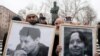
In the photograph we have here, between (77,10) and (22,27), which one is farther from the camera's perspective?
(77,10)

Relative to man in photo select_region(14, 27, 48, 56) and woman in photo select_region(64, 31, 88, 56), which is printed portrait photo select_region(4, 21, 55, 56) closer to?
man in photo select_region(14, 27, 48, 56)

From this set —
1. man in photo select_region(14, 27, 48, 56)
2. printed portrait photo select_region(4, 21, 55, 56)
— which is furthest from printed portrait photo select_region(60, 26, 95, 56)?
man in photo select_region(14, 27, 48, 56)

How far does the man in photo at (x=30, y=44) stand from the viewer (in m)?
5.18

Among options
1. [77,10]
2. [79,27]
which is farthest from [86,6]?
[79,27]

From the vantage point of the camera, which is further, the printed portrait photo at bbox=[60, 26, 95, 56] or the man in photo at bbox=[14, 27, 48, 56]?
the printed portrait photo at bbox=[60, 26, 95, 56]

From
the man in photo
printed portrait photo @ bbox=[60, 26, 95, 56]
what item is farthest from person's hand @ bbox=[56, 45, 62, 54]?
the man in photo

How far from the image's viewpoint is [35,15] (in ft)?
16.7

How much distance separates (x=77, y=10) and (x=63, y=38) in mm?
36892

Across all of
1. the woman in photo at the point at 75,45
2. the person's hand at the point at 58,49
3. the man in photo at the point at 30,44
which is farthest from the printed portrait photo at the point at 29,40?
the woman in photo at the point at 75,45

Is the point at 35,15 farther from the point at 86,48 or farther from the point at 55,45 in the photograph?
the point at 86,48

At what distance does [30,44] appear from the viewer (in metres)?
5.25

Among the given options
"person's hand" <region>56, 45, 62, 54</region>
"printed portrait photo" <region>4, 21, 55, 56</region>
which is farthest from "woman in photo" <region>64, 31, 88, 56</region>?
"printed portrait photo" <region>4, 21, 55, 56</region>

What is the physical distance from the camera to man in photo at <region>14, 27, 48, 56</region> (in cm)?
518

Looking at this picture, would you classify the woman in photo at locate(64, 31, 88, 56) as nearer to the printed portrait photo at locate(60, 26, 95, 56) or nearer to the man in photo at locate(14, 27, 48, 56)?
the printed portrait photo at locate(60, 26, 95, 56)
